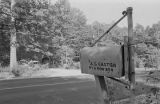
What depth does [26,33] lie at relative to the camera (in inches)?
651

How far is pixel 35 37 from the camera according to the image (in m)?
18.2

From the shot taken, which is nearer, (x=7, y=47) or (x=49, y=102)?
(x=49, y=102)

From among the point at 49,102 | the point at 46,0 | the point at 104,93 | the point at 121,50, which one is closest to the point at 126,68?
the point at 121,50

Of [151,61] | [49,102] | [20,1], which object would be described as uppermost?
[20,1]

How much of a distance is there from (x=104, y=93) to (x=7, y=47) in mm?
17337

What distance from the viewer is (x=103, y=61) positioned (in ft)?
6.77

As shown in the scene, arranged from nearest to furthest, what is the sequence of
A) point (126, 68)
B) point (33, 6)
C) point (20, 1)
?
point (126, 68) < point (20, 1) < point (33, 6)

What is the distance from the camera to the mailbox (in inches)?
75.7

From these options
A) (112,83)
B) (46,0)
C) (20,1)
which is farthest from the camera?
(46,0)

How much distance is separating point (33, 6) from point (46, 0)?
5.84 feet

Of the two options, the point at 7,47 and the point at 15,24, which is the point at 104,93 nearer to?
the point at 15,24

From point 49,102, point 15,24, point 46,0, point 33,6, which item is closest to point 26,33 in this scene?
point 15,24

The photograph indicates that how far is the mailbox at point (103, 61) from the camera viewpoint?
6.31ft

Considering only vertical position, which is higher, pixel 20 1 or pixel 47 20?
pixel 20 1
